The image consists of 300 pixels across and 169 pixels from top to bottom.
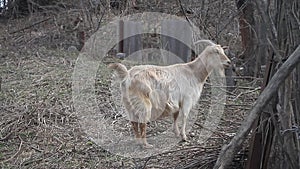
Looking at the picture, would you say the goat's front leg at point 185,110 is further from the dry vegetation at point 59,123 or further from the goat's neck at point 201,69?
the goat's neck at point 201,69

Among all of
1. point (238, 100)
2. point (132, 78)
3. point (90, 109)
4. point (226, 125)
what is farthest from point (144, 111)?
point (238, 100)

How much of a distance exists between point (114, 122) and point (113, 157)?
52.9 inches

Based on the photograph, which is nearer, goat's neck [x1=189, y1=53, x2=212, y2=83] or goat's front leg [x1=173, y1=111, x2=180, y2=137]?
goat's front leg [x1=173, y1=111, x2=180, y2=137]

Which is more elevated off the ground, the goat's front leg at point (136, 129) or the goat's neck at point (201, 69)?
the goat's neck at point (201, 69)

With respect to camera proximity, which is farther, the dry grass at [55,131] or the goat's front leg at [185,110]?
the goat's front leg at [185,110]

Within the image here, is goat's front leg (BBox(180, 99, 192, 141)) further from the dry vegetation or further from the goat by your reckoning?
the dry vegetation

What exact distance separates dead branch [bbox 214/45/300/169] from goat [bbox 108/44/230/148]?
3.63 metres

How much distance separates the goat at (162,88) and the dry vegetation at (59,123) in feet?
1.38

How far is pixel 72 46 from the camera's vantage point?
1325 cm

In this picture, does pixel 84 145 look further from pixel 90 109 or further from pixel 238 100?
pixel 238 100

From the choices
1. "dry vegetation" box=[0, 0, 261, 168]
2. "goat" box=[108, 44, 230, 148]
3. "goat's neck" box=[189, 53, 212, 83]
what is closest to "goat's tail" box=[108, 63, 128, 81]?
"goat" box=[108, 44, 230, 148]

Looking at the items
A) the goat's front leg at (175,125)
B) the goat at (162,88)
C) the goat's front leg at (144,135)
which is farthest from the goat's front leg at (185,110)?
the goat's front leg at (144,135)

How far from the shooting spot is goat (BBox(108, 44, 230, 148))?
228 inches

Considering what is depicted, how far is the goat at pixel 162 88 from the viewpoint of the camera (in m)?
5.79
